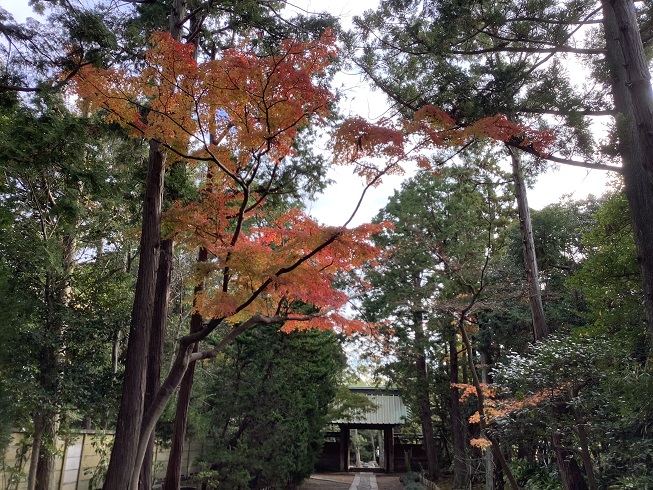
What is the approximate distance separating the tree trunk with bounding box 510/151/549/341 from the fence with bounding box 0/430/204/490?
26.7ft

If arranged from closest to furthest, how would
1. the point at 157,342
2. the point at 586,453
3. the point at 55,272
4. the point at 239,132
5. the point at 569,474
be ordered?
the point at 239,132
the point at 586,453
the point at 157,342
the point at 55,272
the point at 569,474

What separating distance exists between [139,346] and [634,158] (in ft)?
17.9

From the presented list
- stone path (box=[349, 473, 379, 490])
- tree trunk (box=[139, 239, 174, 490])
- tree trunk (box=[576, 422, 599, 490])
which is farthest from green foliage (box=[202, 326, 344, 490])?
tree trunk (box=[576, 422, 599, 490])

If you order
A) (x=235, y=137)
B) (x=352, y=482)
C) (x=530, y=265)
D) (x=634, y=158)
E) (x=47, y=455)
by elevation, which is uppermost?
(x=235, y=137)

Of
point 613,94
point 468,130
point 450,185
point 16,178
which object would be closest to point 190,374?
point 16,178

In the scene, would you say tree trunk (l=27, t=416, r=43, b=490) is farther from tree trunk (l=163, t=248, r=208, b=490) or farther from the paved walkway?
the paved walkway

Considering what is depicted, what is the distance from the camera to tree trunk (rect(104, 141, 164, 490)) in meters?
4.91

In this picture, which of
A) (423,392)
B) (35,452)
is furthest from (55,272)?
(423,392)

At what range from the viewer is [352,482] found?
17.2 meters

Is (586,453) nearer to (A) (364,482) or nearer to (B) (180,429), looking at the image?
(B) (180,429)

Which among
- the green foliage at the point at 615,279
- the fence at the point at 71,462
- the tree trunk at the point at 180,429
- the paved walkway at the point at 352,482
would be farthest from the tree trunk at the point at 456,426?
the fence at the point at 71,462

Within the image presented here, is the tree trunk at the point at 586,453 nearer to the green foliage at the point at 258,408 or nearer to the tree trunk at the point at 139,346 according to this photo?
the tree trunk at the point at 139,346

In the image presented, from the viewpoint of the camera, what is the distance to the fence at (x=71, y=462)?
7031mm

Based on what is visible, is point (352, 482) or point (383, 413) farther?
point (383, 413)
